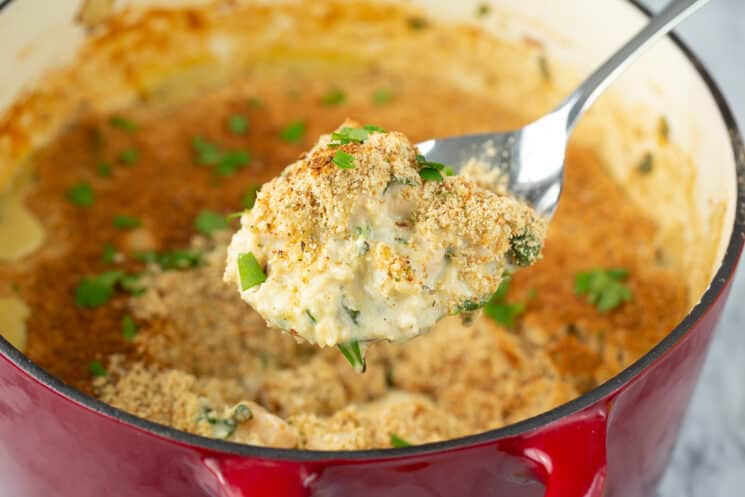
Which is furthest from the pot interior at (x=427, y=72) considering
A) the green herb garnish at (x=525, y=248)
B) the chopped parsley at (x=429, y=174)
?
the chopped parsley at (x=429, y=174)

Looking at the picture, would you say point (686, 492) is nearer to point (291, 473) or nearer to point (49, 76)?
point (291, 473)

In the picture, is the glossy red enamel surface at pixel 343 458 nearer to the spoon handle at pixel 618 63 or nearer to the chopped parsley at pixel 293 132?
the spoon handle at pixel 618 63

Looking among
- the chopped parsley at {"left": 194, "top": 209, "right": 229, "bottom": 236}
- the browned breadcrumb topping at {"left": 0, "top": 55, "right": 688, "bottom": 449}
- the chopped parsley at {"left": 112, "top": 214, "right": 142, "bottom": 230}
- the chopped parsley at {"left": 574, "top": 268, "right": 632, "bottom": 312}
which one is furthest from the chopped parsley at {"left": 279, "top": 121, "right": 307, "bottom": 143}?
the chopped parsley at {"left": 574, "top": 268, "right": 632, "bottom": 312}

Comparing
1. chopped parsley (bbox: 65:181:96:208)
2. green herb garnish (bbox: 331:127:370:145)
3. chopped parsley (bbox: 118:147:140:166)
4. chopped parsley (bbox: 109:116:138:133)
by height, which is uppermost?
green herb garnish (bbox: 331:127:370:145)

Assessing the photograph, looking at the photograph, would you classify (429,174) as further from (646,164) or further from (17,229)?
(17,229)

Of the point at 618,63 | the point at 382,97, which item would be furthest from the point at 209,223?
the point at 618,63

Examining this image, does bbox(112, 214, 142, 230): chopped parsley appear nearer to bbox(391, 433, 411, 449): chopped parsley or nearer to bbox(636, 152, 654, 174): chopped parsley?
bbox(391, 433, 411, 449): chopped parsley
